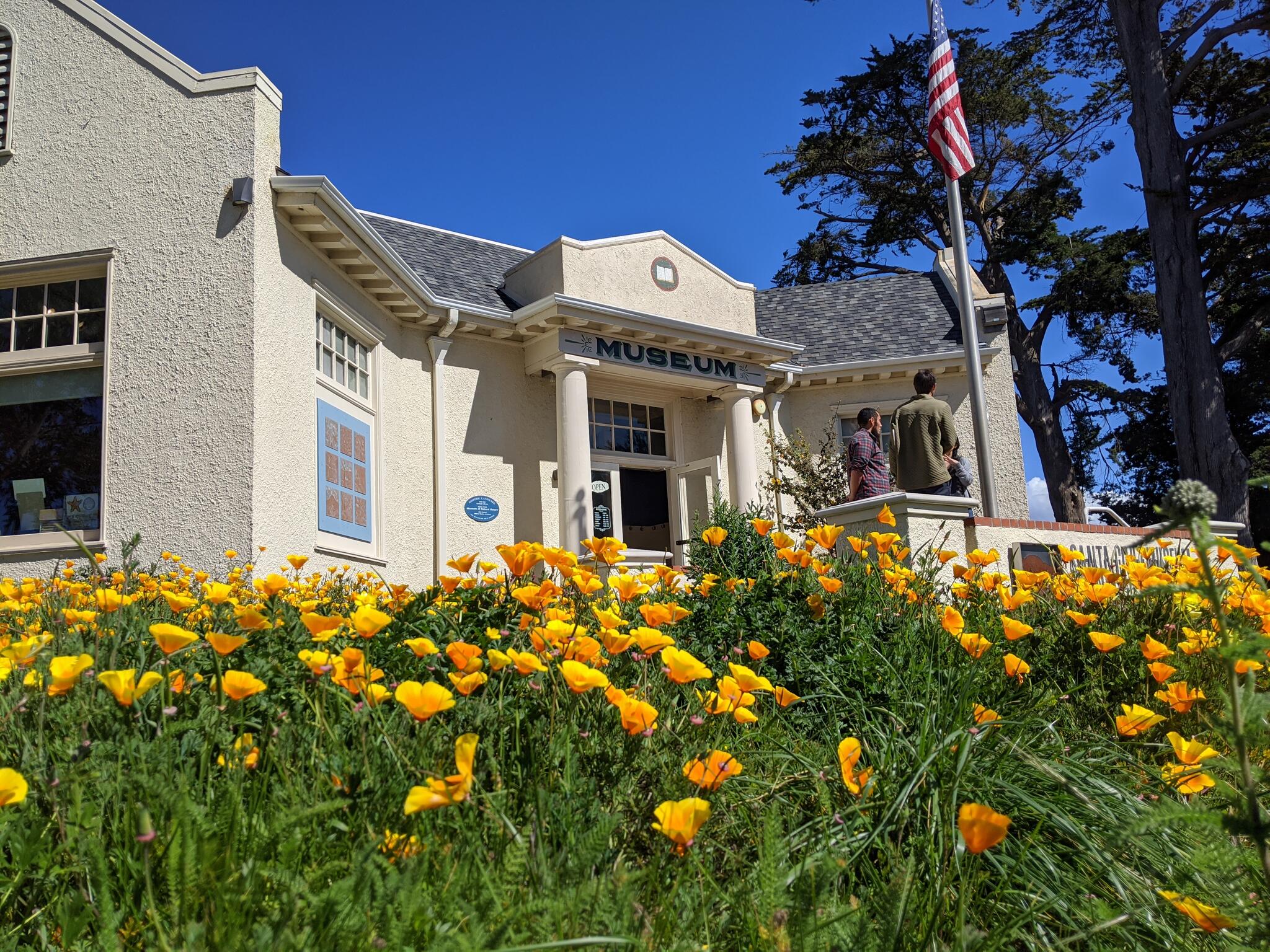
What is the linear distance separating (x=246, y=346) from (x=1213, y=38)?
16658mm

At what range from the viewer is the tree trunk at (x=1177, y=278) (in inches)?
587

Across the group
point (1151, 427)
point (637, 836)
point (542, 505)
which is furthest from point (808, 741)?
point (1151, 427)

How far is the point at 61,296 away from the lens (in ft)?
28.0

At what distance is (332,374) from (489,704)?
27.1 feet

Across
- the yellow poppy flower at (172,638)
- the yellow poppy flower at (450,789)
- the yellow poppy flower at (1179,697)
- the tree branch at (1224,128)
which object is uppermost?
the tree branch at (1224,128)

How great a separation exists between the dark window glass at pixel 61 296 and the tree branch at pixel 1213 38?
17.3 m

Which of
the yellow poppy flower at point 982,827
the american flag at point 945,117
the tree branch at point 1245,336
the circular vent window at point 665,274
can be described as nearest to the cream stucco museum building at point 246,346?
the circular vent window at point 665,274

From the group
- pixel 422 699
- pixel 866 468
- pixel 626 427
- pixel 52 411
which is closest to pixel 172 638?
pixel 422 699

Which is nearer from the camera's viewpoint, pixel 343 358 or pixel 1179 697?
pixel 1179 697

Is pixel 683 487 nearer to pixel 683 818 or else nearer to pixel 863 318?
pixel 863 318

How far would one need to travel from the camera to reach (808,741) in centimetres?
260

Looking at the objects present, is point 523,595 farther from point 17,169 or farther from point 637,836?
point 17,169

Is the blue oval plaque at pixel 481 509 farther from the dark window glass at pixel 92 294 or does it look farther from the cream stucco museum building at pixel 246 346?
the dark window glass at pixel 92 294

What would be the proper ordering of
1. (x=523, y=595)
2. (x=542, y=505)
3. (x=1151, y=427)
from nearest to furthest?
(x=523, y=595) < (x=542, y=505) < (x=1151, y=427)
